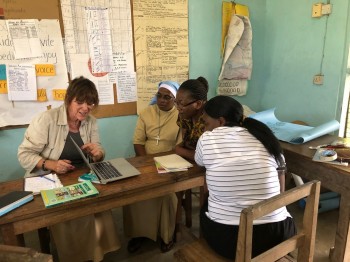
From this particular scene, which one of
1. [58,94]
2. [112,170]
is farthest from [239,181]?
[58,94]

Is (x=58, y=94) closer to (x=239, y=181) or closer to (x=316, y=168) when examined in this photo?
(x=239, y=181)

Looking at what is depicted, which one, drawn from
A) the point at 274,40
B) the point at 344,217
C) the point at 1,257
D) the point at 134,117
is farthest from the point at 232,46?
the point at 1,257

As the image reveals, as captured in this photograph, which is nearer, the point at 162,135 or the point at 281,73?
the point at 162,135

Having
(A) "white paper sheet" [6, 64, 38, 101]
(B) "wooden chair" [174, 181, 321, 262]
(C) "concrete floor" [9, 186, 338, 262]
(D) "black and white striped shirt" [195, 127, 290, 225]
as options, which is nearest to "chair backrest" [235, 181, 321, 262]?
(B) "wooden chair" [174, 181, 321, 262]

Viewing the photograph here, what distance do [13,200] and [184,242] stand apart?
51.5 inches

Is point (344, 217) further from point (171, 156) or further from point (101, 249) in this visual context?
point (101, 249)

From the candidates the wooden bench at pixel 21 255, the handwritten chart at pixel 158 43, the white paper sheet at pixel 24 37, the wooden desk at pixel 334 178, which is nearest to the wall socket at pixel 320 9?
the handwritten chart at pixel 158 43

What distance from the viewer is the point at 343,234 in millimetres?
1692

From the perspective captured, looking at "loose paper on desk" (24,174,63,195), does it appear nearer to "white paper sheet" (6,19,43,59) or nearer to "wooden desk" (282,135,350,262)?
"white paper sheet" (6,19,43,59)

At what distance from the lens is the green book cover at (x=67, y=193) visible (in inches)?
49.6

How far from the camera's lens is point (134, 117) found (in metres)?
2.83

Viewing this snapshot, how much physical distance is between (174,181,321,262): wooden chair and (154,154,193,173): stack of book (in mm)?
410

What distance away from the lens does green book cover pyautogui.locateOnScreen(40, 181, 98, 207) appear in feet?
4.13

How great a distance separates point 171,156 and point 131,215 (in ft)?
1.79
